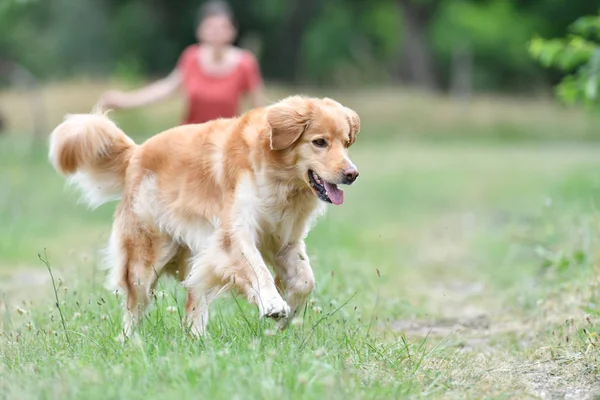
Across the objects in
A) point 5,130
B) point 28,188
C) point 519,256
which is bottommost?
point 5,130

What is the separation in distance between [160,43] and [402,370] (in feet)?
105

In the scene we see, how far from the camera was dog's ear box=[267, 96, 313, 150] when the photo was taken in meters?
5.13

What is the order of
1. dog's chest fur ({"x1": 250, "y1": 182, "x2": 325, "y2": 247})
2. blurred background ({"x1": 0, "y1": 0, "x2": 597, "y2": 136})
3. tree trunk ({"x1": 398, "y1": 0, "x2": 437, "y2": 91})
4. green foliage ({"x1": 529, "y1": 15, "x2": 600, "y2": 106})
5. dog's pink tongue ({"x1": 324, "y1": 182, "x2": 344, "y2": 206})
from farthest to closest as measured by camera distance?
tree trunk ({"x1": 398, "y1": 0, "x2": 437, "y2": 91}) → blurred background ({"x1": 0, "y1": 0, "x2": 597, "y2": 136}) → green foliage ({"x1": 529, "y1": 15, "x2": 600, "y2": 106}) → dog's chest fur ({"x1": 250, "y1": 182, "x2": 325, "y2": 247}) → dog's pink tongue ({"x1": 324, "y1": 182, "x2": 344, "y2": 206})


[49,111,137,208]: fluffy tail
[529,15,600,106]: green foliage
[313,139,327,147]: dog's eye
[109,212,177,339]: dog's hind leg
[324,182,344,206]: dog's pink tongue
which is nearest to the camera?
[324,182,344,206]: dog's pink tongue

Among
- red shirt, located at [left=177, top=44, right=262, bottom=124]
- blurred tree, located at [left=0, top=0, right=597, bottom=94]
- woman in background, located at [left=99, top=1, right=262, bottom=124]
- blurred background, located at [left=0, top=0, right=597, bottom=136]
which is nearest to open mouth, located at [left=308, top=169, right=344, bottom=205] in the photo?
woman in background, located at [left=99, top=1, right=262, bottom=124]

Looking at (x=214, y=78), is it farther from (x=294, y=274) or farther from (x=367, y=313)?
(x=294, y=274)

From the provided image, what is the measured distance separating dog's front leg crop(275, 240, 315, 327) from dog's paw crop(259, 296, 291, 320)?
464 mm

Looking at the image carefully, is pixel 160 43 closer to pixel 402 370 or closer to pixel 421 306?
pixel 421 306

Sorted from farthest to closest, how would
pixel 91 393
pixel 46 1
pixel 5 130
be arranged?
pixel 46 1 < pixel 5 130 < pixel 91 393

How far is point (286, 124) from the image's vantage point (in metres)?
5.12

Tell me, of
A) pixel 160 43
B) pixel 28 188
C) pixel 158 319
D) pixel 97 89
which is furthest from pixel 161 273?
pixel 160 43

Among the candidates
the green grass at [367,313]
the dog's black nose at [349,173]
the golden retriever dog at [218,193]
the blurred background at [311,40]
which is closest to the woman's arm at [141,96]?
the golden retriever dog at [218,193]

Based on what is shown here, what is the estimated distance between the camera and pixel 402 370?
4.57 metres

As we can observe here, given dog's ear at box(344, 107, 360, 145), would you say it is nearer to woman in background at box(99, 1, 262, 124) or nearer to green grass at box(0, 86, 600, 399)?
green grass at box(0, 86, 600, 399)
